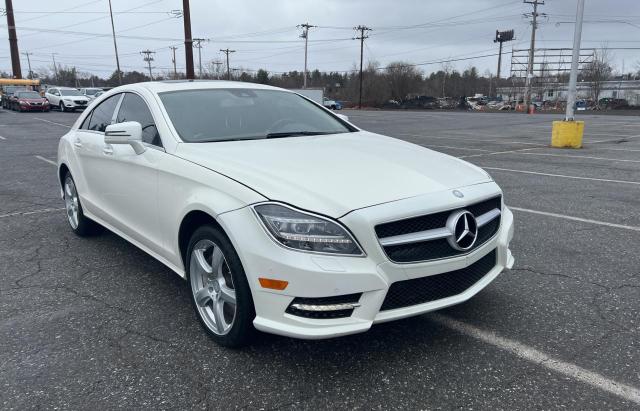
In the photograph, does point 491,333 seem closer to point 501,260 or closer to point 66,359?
point 501,260

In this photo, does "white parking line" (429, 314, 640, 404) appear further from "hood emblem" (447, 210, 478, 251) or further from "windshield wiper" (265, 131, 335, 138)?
"windshield wiper" (265, 131, 335, 138)

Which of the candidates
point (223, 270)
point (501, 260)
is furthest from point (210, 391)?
point (501, 260)

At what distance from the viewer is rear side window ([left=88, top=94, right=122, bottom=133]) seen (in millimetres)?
4766

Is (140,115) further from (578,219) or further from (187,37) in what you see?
(187,37)

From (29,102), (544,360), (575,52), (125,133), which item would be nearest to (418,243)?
(544,360)

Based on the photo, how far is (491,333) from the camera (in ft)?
10.7

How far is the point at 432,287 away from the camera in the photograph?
2846mm

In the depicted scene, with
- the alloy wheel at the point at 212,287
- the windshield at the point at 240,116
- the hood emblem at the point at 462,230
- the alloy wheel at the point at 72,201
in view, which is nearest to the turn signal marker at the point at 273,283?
the alloy wheel at the point at 212,287

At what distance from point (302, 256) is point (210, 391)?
873mm

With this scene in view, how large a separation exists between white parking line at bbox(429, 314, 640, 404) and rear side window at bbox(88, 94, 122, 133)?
340cm

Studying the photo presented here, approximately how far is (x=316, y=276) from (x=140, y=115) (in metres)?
2.42

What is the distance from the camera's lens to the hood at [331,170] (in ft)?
9.00

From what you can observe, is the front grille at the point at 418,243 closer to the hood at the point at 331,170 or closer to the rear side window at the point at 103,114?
the hood at the point at 331,170

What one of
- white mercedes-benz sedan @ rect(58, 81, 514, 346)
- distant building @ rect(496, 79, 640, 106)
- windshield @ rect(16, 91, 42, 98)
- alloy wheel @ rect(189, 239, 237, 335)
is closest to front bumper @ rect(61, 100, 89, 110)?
windshield @ rect(16, 91, 42, 98)
